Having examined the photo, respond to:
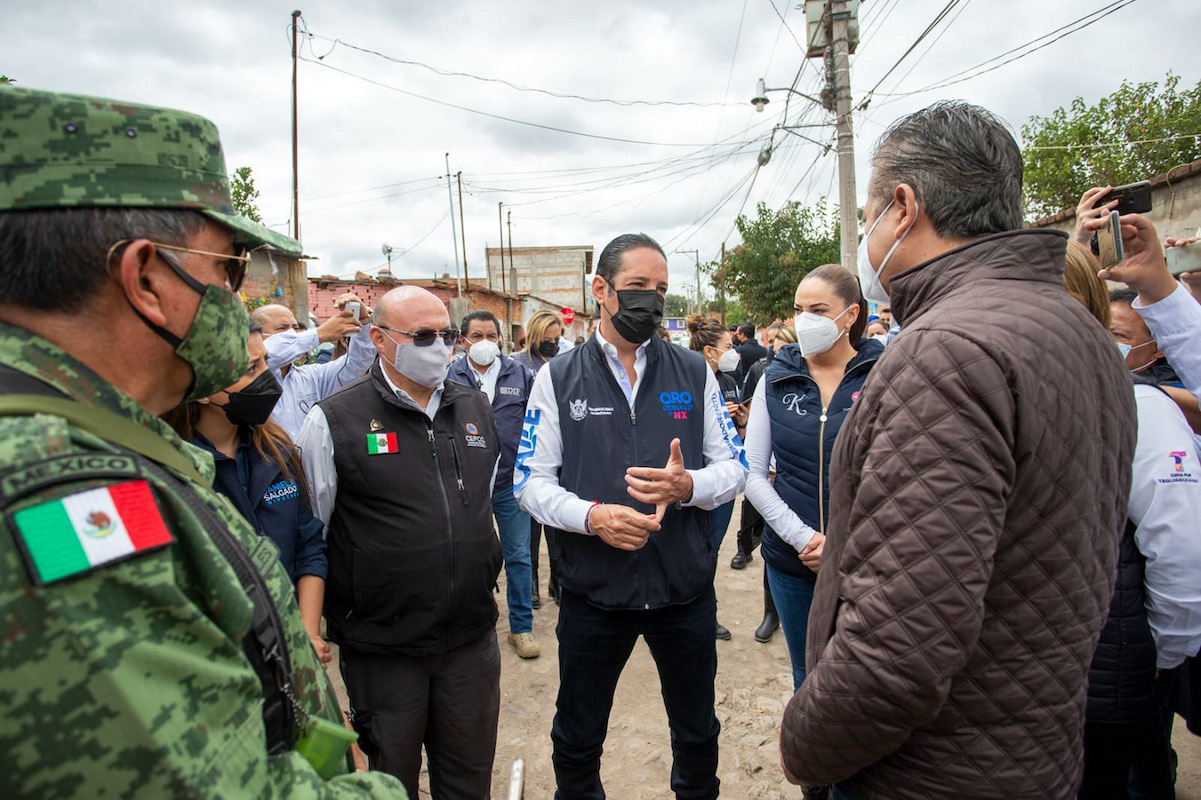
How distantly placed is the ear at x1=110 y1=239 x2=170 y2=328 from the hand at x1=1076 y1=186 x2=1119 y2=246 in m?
2.47

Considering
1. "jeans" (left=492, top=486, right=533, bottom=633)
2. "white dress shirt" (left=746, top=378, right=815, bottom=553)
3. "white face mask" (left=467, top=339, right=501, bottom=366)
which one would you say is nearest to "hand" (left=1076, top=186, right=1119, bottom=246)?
"white dress shirt" (left=746, top=378, right=815, bottom=553)

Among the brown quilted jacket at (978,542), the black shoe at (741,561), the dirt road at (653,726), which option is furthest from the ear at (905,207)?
the black shoe at (741,561)

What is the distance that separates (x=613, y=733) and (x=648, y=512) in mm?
1570

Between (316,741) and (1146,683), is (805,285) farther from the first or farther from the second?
(316,741)

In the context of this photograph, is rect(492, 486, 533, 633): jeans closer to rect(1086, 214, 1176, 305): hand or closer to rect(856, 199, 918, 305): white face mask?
rect(856, 199, 918, 305): white face mask

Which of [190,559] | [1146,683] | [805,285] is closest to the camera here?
[190,559]

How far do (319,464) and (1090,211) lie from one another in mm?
2749

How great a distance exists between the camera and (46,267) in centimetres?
85

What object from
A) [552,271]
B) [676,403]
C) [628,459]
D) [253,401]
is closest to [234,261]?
[253,401]

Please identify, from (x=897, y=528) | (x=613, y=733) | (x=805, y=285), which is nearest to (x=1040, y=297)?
(x=897, y=528)

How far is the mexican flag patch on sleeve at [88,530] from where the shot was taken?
0.66 meters

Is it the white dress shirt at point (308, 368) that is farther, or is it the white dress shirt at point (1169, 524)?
the white dress shirt at point (308, 368)

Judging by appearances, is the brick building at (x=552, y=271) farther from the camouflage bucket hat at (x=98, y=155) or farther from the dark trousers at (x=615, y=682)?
the camouflage bucket hat at (x=98, y=155)

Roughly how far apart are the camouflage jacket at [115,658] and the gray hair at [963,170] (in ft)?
4.85
